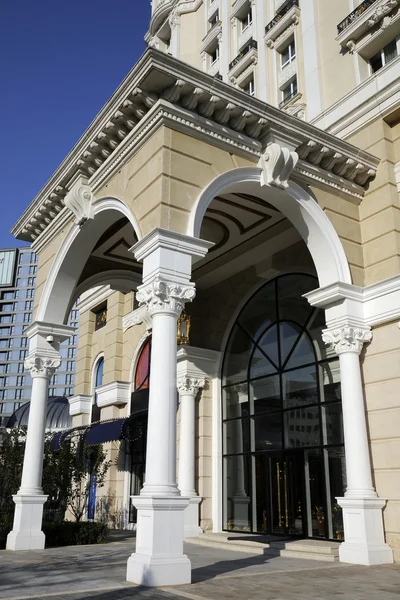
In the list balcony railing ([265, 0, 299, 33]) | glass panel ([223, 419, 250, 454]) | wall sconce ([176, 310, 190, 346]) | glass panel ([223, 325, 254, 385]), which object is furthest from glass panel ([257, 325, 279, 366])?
balcony railing ([265, 0, 299, 33])

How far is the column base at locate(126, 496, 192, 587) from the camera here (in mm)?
8297

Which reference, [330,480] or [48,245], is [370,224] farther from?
[48,245]

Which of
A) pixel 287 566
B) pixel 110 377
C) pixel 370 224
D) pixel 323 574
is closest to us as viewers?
pixel 323 574

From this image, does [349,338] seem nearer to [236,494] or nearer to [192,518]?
[236,494]

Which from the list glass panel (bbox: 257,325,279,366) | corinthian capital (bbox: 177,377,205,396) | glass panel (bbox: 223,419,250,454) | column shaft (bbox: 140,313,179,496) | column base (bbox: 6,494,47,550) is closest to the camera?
column shaft (bbox: 140,313,179,496)

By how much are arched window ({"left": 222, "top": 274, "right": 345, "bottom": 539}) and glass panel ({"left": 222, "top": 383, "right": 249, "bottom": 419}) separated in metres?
0.03

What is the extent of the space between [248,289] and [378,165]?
5501 mm

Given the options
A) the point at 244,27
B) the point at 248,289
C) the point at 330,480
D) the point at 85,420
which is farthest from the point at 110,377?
the point at 244,27

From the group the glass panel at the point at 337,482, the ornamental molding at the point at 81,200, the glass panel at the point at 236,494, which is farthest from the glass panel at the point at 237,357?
the ornamental molding at the point at 81,200

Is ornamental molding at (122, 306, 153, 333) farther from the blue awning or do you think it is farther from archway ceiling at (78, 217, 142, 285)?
the blue awning

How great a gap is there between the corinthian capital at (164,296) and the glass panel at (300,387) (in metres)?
6.02

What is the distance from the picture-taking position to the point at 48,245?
16.0 metres

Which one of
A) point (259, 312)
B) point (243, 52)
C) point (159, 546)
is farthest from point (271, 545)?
point (243, 52)

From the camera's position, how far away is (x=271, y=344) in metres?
16.4
